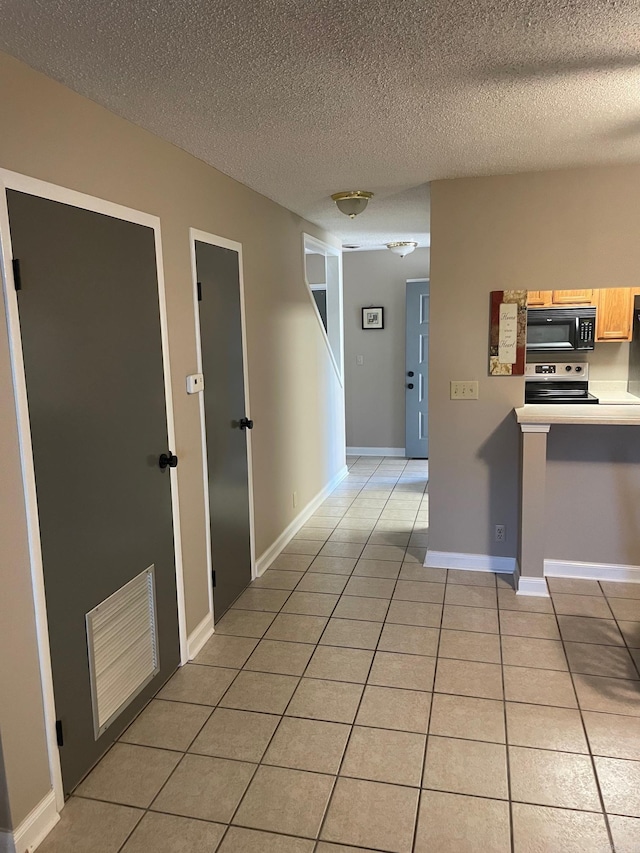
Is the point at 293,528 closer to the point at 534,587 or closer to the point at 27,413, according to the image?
the point at 534,587

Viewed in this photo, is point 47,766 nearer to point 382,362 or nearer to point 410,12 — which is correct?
point 410,12

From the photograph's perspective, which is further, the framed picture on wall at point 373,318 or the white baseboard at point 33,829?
the framed picture on wall at point 373,318

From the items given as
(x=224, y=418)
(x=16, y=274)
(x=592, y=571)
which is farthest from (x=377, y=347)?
(x=16, y=274)

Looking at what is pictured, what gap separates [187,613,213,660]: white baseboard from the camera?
9.63 ft

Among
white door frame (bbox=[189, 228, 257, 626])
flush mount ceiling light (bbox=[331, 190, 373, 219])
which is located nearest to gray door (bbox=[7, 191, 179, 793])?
white door frame (bbox=[189, 228, 257, 626])

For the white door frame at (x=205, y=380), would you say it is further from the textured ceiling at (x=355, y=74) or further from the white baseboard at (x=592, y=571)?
the white baseboard at (x=592, y=571)

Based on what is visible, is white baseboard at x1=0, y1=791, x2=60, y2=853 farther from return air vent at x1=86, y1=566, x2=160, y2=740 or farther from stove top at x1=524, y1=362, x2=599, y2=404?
stove top at x1=524, y1=362, x2=599, y2=404

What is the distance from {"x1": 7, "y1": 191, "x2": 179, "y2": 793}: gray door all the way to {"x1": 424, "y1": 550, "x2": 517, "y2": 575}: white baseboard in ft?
6.31

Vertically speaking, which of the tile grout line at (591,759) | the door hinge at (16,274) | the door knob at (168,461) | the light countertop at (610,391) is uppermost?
the door hinge at (16,274)

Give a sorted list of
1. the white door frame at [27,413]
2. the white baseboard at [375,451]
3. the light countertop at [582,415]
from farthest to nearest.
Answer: the white baseboard at [375,451] < the light countertop at [582,415] < the white door frame at [27,413]

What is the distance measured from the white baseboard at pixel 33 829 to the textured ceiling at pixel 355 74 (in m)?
2.25

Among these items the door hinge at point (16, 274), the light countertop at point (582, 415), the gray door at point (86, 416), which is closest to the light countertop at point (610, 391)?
the light countertop at point (582, 415)

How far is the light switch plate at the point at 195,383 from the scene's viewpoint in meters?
2.88

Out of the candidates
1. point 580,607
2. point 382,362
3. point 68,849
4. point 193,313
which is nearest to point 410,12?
point 193,313
